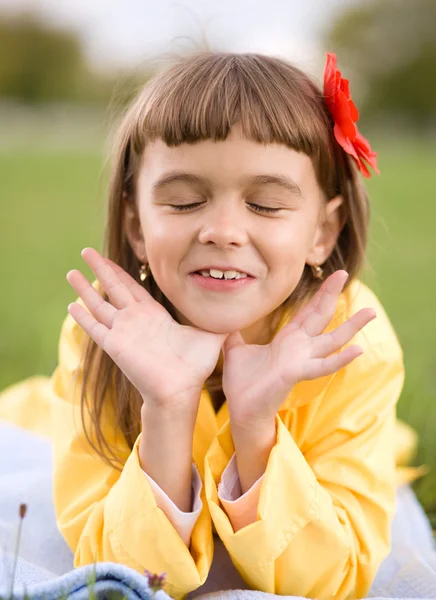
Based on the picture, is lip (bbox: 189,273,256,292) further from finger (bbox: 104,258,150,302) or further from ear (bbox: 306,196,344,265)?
ear (bbox: 306,196,344,265)

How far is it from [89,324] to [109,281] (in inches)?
6.9

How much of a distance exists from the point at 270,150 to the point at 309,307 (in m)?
0.42

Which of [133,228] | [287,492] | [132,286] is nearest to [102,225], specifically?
[133,228]

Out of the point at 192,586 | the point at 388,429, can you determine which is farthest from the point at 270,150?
the point at 192,586

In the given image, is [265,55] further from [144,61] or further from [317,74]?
[144,61]

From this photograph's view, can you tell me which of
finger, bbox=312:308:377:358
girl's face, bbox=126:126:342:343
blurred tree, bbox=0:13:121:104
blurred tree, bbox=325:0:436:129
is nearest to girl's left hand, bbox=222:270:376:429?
finger, bbox=312:308:377:358

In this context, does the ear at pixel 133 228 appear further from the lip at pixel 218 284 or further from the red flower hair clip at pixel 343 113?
the red flower hair clip at pixel 343 113

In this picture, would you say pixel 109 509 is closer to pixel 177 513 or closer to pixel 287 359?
pixel 177 513

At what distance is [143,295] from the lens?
219 cm

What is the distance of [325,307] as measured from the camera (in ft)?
6.79

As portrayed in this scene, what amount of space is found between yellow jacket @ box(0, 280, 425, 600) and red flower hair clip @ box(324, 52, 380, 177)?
0.46 metres

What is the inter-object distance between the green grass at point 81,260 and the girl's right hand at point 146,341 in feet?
1.78

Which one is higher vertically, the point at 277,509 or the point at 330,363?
the point at 330,363

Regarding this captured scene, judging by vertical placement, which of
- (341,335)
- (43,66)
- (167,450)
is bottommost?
(167,450)
